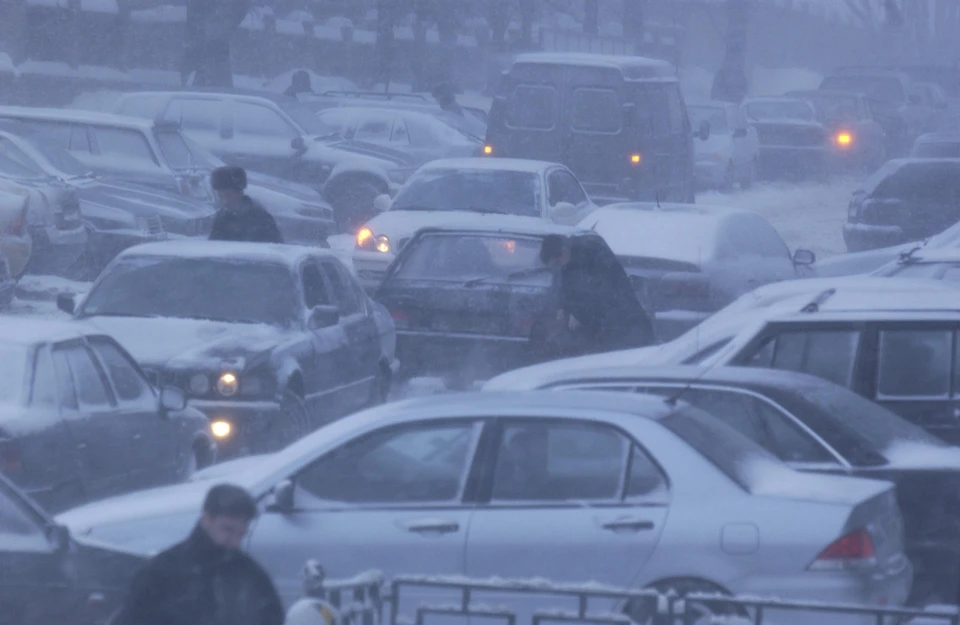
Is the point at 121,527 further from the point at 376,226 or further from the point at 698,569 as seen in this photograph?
the point at 376,226

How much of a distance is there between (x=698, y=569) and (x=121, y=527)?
215cm

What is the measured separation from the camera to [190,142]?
70.5 feet

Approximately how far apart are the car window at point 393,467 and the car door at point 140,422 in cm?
242

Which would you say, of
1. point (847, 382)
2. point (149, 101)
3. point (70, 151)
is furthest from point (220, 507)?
point (149, 101)

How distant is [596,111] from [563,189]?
3.32m

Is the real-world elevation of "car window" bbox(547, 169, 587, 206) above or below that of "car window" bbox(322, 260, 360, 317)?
above

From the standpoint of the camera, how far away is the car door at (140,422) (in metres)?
8.62

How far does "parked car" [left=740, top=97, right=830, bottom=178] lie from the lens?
35.2 metres

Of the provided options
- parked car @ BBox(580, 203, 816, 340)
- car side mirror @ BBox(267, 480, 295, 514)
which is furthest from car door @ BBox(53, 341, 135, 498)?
parked car @ BBox(580, 203, 816, 340)

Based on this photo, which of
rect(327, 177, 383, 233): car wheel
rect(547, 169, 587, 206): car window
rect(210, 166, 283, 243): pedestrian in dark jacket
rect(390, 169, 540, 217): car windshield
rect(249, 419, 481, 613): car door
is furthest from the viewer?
rect(327, 177, 383, 233): car wheel

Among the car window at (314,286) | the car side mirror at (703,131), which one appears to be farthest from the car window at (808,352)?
the car side mirror at (703,131)

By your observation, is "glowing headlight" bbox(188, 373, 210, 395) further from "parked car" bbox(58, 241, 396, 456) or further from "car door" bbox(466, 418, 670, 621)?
"car door" bbox(466, 418, 670, 621)

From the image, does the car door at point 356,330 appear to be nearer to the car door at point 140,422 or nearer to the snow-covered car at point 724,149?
the car door at point 140,422

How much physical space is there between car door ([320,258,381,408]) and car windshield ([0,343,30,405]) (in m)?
3.63
